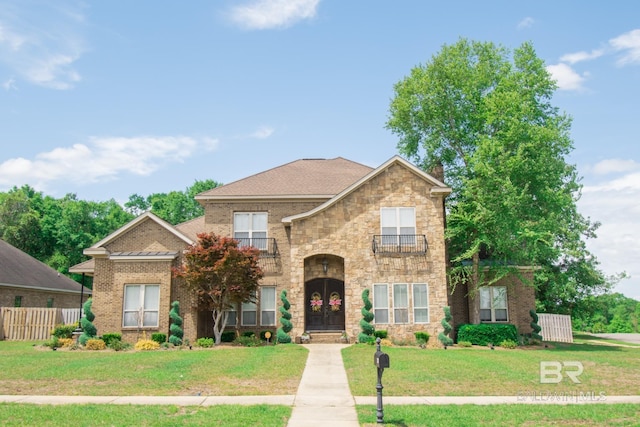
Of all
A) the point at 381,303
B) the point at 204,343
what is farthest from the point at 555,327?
the point at 204,343

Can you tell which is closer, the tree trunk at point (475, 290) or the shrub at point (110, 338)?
the shrub at point (110, 338)

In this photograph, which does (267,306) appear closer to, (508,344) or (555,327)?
(508,344)

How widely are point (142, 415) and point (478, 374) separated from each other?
901 centimetres

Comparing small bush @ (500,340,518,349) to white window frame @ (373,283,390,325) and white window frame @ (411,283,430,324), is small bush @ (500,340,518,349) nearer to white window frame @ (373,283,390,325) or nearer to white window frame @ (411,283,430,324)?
white window frame @ (411,283,430,324)

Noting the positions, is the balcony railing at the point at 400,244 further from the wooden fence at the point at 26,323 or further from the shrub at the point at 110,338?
the wooden fence at the point at 26,323

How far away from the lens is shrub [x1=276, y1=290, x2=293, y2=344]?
23.5 m

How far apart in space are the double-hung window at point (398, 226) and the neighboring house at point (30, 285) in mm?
17348

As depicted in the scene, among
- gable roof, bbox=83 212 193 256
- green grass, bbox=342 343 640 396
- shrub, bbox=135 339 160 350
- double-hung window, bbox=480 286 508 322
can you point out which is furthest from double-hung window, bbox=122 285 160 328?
double-hung window, bbox=480 286 508 322

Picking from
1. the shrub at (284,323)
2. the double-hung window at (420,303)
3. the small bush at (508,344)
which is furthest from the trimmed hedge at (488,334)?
the shrub at (284,323)

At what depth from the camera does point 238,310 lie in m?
26.1

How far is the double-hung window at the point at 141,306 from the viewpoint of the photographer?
23.5 m

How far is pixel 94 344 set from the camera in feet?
71.3

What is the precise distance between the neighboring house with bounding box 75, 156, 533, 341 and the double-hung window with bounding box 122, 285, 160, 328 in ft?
0.15

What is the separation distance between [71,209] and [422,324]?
42562 millimetres
